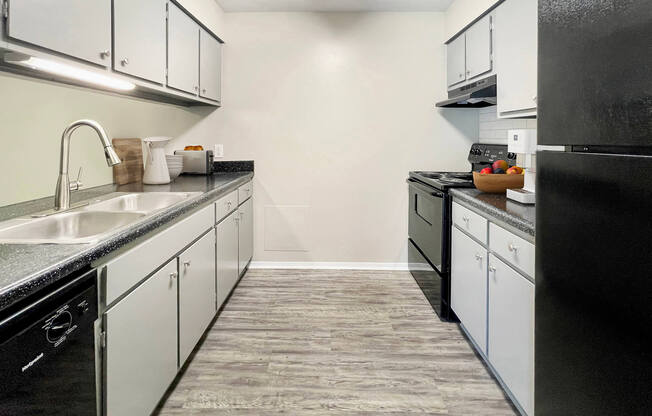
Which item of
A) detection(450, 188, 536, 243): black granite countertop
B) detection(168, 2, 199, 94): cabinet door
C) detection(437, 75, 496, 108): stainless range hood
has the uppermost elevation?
detection(168, 2, 199, 94): cabinet door

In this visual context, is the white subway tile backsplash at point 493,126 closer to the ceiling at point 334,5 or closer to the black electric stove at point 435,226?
the black electric stove at point 435,226

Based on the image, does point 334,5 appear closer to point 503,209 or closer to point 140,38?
point 140,38

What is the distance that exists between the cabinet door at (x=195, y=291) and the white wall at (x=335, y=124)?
1611 mm

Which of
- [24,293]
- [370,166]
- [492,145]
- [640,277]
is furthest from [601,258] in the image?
[370,166]

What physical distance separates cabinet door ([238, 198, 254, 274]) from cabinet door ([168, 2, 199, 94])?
3.36ft

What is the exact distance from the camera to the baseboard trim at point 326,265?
4344mm

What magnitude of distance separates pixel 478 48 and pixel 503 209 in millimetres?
1618

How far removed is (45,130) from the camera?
2170 mm

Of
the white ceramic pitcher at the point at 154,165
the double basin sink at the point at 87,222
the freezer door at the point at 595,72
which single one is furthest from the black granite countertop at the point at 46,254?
the freezer door at the point at 595,72

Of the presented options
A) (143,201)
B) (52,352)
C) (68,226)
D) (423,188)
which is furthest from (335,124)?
(52,352)

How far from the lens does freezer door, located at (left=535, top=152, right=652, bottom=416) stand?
73 cm

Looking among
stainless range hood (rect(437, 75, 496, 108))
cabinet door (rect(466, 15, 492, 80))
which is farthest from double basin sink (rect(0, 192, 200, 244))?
cabinet door (rect(466, 15, 492, 80))

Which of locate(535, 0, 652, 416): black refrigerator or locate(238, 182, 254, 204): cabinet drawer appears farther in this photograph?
locate(238, 182, 254, 204): cabinet drawer

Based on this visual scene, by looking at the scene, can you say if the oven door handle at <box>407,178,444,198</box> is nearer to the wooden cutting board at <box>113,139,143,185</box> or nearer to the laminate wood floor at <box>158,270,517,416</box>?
the laminate wood floor at <box>158,270,517,416</box>
